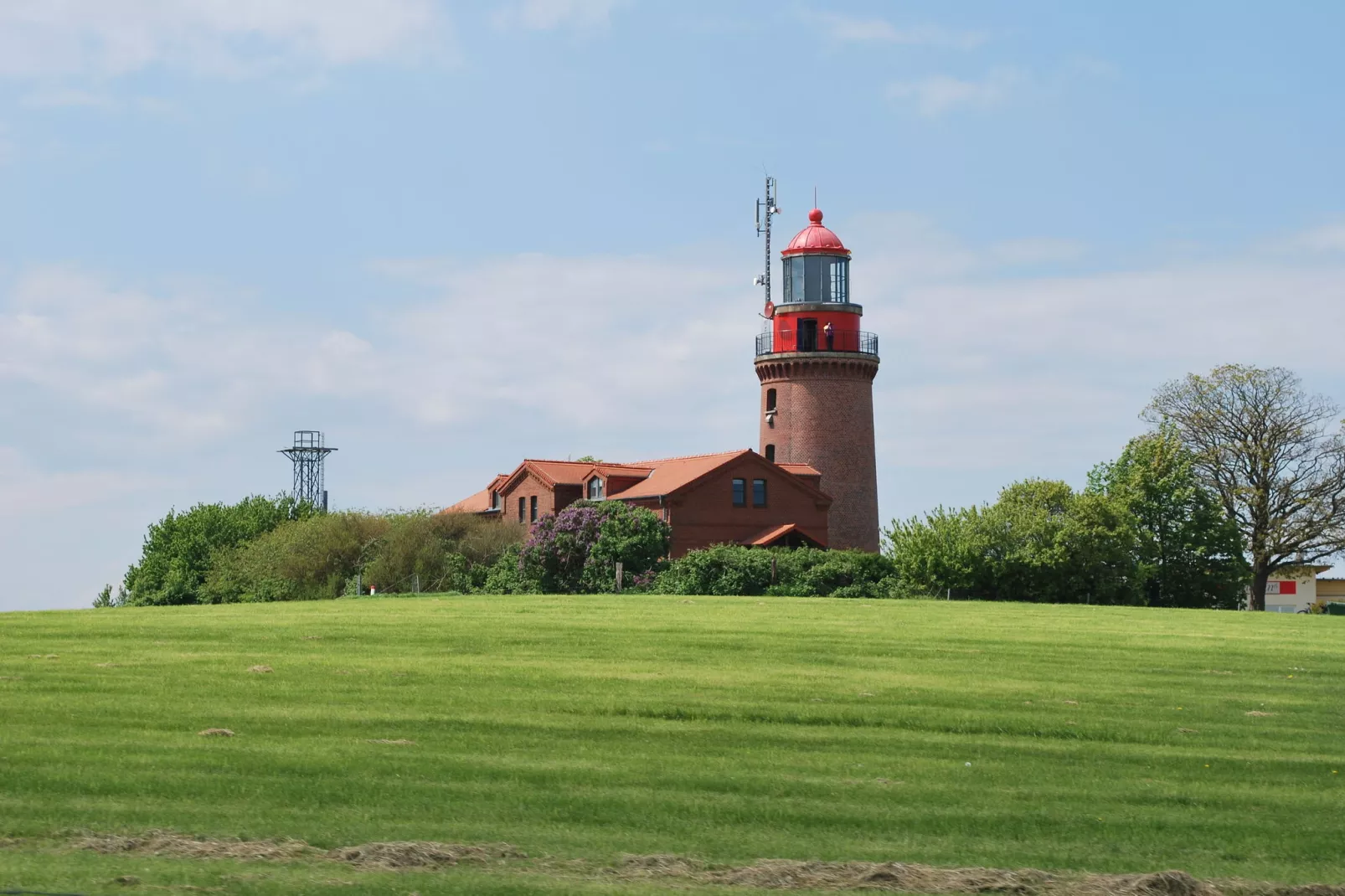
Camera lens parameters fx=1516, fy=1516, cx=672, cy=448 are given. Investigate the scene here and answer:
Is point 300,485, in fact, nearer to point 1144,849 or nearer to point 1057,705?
point 1057,705

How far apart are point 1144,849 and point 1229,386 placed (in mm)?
65456

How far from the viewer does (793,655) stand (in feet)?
90.9

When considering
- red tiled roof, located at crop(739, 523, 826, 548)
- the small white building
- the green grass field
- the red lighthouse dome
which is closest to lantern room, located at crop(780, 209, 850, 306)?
the red lighthouse dome

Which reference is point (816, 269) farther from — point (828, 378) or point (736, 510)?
point (736, 510)

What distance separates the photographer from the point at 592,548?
64.8 meters

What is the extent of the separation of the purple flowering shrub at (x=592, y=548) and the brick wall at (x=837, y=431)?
11.8 metres

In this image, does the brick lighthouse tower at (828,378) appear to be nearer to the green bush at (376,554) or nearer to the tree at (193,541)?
the green bush at (376,554)

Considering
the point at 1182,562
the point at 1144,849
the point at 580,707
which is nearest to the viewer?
the point at 1144,849

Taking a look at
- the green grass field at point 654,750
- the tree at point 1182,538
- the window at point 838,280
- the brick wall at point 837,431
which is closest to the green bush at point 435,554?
the brick wall at point 837,431

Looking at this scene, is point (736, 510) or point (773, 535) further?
point (736, 510)

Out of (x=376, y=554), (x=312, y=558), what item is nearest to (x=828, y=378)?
(x=376, y=554)

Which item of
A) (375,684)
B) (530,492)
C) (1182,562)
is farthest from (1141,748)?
(530,492)

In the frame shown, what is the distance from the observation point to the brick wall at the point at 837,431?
7556 cm

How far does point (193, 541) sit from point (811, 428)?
37.6 metres
